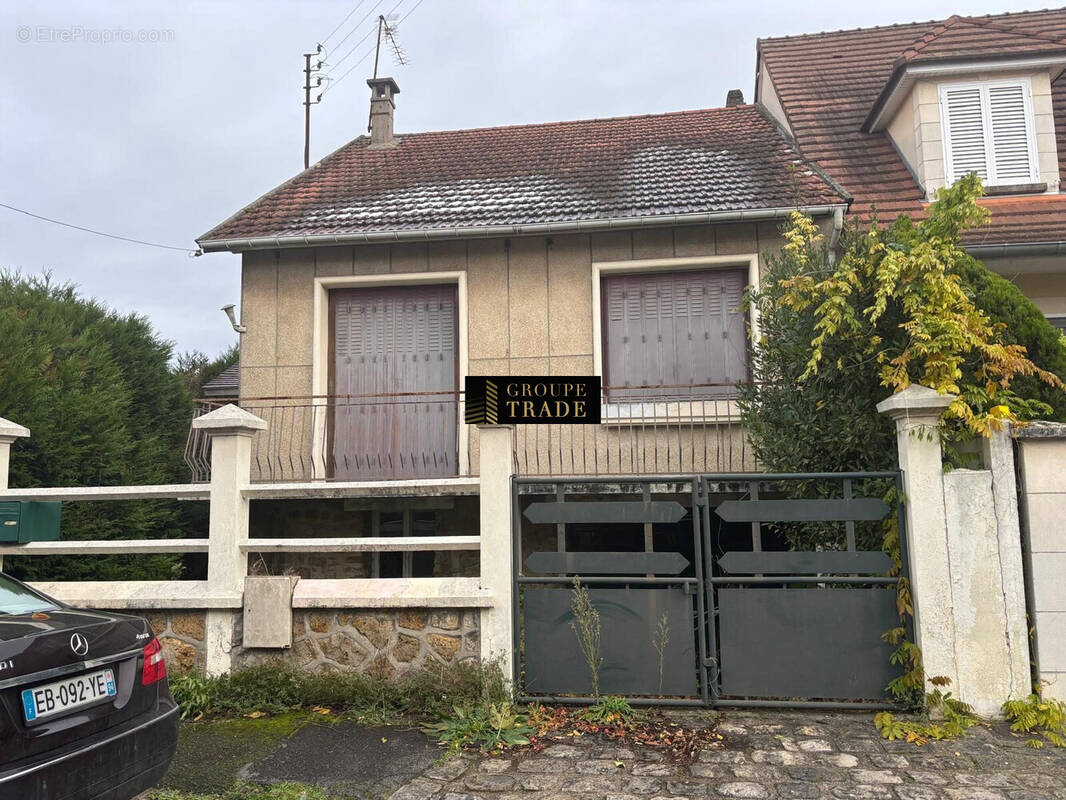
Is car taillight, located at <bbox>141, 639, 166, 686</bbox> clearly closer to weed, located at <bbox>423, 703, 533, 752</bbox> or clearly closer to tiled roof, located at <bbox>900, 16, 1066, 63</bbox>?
weed, located at <bbox>423, 703, 533, 752</bbox>

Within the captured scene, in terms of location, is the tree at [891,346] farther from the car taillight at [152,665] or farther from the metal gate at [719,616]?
the car taillight at [152,665]

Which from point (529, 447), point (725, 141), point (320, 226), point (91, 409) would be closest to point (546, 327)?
point (529, 447)

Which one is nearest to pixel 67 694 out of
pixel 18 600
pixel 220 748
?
pixel 18 600

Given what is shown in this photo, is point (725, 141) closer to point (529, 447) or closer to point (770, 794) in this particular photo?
point (529, 447)

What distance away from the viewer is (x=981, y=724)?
493 cm

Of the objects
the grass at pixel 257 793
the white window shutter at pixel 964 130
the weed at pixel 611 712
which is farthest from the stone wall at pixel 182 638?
the white window shutter at pixel 964 130

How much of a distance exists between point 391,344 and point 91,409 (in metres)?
→ 3.45

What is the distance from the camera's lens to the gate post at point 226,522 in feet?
18.2

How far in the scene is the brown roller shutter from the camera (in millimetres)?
9000

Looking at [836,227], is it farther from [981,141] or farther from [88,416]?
[88,416]

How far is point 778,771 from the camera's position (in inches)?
168

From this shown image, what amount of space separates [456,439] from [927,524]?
5.08 metres

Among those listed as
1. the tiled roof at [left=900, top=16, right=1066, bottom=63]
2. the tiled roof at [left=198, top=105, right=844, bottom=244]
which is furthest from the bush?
the tiled roof at [left=900, top=16, right=1066, bottom=63]

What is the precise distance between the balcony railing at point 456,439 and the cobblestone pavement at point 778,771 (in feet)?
12.4
